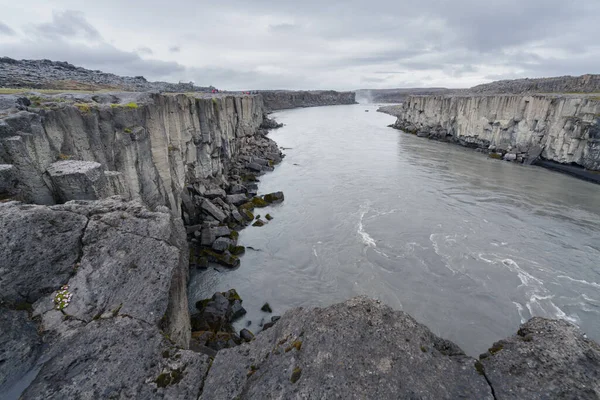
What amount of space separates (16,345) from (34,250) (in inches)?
64.2

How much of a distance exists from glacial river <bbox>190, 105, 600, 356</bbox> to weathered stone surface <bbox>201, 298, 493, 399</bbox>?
21.1 feet

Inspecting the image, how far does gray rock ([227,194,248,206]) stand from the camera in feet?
71.3

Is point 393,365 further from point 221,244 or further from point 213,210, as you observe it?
point 213,210

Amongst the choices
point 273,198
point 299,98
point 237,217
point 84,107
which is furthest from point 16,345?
point 299,98

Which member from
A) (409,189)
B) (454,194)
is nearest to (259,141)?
(409,189)

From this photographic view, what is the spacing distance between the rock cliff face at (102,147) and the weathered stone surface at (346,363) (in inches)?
229

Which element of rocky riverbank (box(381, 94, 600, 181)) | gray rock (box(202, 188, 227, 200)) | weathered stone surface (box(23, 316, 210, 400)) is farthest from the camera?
rocky riverbank (box(381, 94, 600, 181))

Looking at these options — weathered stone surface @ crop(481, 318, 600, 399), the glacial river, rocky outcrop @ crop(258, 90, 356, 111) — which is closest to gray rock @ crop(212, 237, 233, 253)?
the glacial river

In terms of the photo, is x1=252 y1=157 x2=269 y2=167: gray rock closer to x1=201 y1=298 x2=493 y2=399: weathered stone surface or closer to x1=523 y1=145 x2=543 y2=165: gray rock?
x1=201 y1=298 x2=493 y2=399: weathered stone surface

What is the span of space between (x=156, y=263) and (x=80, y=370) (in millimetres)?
2141

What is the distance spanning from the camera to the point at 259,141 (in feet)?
138

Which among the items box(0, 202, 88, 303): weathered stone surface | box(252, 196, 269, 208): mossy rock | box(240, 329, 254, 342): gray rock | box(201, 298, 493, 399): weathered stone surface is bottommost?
box(240, 329, 254, 342): gray rock

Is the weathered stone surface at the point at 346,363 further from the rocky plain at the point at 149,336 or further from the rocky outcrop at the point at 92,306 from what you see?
the rocky outcrop at the point at 92,306

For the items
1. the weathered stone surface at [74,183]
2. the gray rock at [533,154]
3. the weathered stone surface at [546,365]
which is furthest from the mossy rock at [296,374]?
the gray rock at [533,154]
